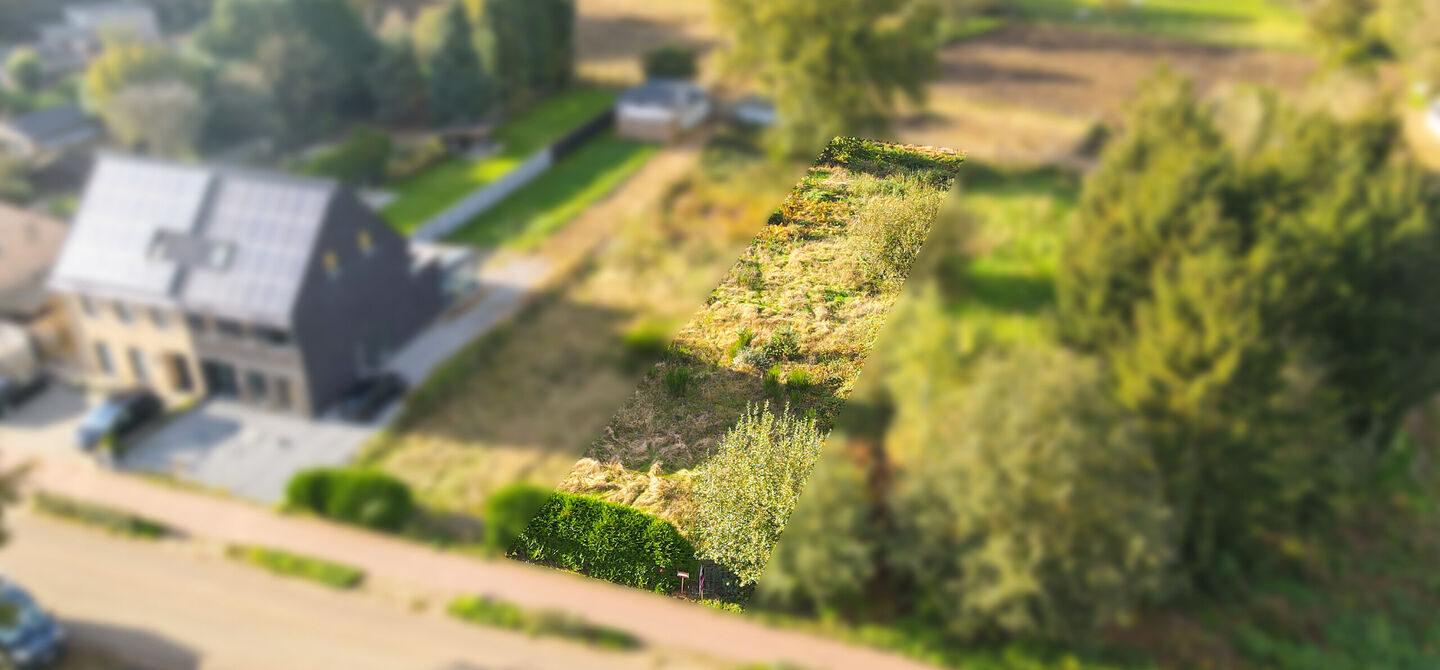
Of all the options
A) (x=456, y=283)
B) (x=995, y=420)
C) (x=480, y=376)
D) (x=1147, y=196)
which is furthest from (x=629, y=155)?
(x=995, y=420)

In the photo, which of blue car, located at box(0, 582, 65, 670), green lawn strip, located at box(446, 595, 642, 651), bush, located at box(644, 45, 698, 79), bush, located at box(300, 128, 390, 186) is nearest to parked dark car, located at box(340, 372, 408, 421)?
green lawn strip, located at box(446, 595, 642, 651)

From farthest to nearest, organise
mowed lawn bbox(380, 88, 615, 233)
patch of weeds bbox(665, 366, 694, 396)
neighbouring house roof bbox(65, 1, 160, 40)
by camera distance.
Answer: neighbouring house roof bbox(65, 1, 160, 40)
mowed lawn bbox(380, 88, 615, 233)
patch of weeds bbox(665, 366, 694, 396)

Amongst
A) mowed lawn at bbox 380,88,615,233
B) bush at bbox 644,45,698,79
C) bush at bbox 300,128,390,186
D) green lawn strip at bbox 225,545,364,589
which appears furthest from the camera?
bush at bbox 644,45,698,79

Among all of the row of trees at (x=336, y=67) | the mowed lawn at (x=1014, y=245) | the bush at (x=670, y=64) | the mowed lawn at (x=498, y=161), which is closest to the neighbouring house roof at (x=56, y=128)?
the row of trees at (x=336, y=67)

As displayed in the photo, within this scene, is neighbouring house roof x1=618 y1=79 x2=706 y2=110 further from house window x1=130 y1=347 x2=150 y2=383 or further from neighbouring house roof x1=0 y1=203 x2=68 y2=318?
house window x1=130 y1=347 x2=150 y2=383

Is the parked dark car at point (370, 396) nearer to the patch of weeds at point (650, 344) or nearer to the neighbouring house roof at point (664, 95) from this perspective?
the patch of weeds at point (650, 344)

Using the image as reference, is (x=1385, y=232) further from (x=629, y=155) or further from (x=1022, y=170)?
(x=629, y=155)

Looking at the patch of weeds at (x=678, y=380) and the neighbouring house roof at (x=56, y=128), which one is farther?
the neighbouring house roof at (x=56, y=128)
